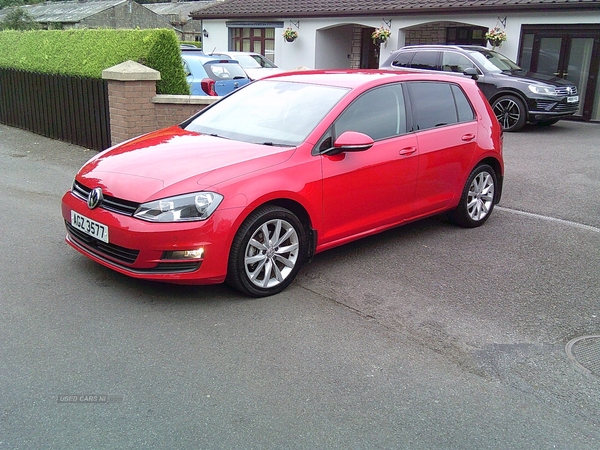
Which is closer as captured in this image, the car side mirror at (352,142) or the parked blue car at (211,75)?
the car side mirror at (352,142)

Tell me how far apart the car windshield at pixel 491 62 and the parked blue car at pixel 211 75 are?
563cm

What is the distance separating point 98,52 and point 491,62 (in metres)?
9.13

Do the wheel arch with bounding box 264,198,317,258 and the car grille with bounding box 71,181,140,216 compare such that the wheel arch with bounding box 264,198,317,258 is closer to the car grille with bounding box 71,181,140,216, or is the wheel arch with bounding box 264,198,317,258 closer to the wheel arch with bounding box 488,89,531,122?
the car grille with bounding box 71,181,140,216

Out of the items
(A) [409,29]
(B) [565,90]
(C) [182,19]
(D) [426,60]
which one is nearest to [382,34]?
(A) [409,29]

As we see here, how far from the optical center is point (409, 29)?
2217 cm

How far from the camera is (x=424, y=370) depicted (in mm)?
3906

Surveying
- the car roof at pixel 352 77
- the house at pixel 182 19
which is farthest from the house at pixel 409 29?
the house at pixel 182 19

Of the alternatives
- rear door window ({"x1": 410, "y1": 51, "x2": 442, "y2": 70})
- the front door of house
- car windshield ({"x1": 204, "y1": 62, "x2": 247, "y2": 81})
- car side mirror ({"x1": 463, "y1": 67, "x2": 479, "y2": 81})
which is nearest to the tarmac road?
car windshield ({"x1": 204, "y1": 62, "x2": 247, "y2": 81})

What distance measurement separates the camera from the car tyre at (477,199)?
6863 mm

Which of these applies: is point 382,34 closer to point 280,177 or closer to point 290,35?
point 290,35

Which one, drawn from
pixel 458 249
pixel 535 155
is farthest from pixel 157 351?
pixel 535 155

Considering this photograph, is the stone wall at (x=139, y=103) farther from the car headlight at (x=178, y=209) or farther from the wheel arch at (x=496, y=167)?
the car headlight at (x=178, y=209)

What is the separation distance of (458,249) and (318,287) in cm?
185

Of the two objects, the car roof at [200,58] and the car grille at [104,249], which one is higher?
the car roof at [200,58]
